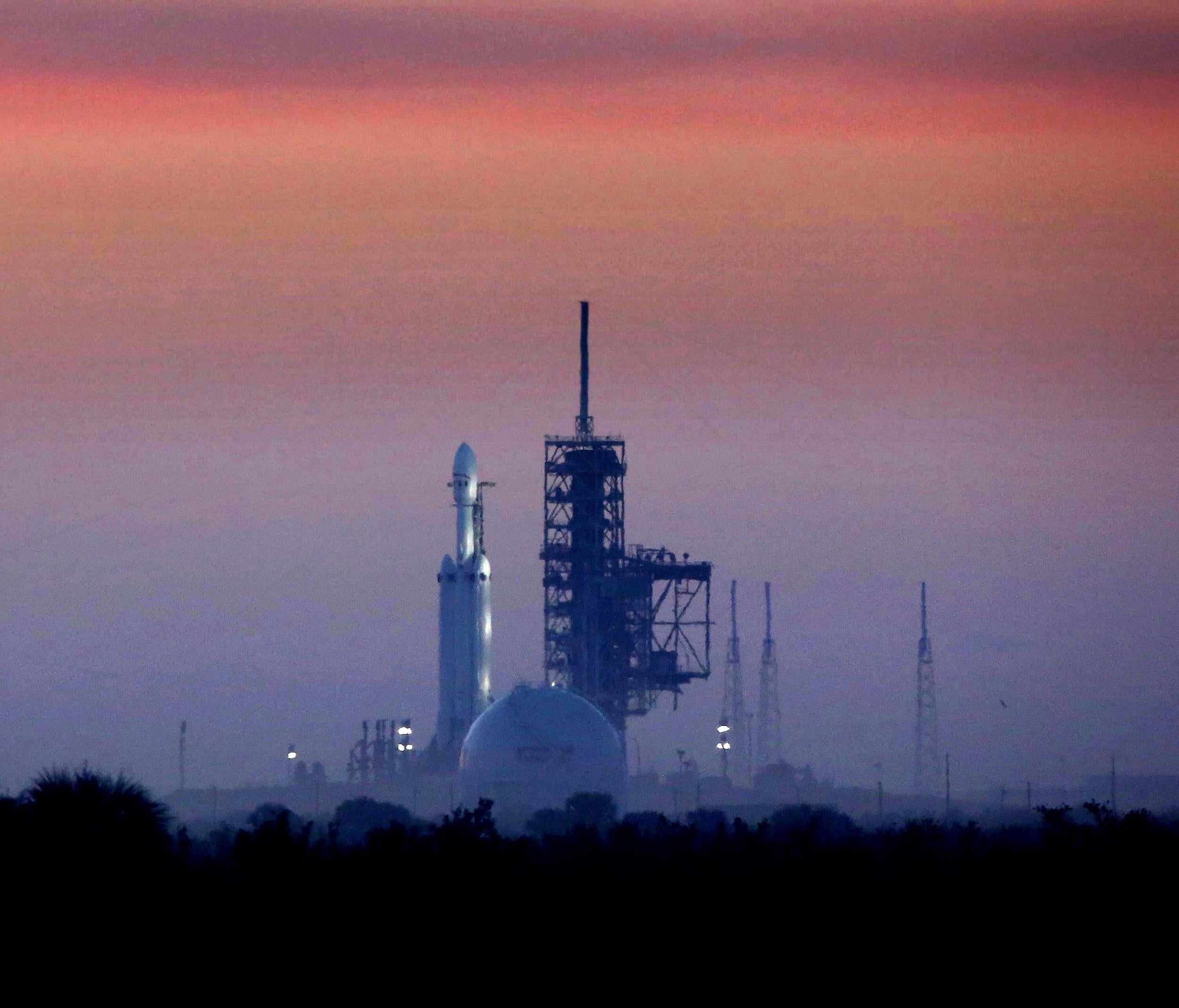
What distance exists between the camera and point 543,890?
48562mm

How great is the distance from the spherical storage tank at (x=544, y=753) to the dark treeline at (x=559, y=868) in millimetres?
44519

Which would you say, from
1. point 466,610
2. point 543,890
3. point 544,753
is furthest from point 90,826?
point 466,610

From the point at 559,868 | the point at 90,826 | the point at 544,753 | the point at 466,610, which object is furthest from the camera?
the point at 466,610

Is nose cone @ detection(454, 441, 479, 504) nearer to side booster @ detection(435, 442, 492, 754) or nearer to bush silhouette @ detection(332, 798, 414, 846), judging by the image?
side booster @ detection(435, 442, 492, 754)

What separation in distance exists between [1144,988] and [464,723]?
8828 centimetres

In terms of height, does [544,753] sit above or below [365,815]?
above

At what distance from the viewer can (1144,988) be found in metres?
41.9

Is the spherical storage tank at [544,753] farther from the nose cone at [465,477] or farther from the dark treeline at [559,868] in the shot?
the dark treeline at [559,868]

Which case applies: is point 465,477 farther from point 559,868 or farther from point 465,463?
point 559,868

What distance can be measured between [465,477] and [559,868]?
71.7 meters

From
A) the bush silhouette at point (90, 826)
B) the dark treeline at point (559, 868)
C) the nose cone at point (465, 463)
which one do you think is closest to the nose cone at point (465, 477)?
the nose cone at point (465, 463)

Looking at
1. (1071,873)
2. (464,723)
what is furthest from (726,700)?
(1071,873)

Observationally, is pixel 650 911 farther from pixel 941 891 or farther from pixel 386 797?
pixel 386 797

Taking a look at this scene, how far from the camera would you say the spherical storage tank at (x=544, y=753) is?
4437 inches
